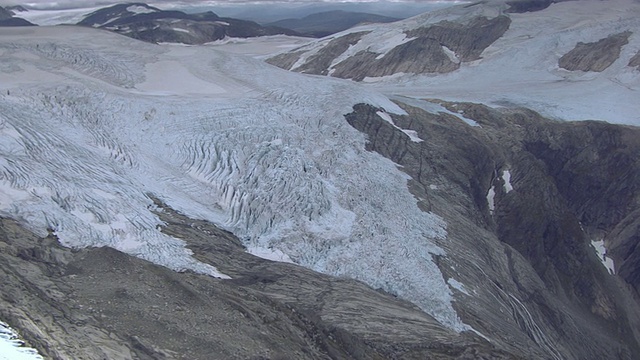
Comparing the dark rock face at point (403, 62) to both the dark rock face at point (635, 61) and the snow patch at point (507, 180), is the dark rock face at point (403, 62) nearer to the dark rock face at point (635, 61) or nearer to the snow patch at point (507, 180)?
the dark rock face at point (635, 61)

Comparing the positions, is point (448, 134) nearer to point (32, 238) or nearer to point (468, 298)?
point (468, 298)

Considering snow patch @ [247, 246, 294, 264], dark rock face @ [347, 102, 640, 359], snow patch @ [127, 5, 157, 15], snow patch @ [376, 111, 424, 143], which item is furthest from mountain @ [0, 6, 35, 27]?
snow patch @ [247, 246, 294, 264]

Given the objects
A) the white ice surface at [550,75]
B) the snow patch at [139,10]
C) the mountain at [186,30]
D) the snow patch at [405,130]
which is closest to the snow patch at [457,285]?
the snow patch at [405,130]

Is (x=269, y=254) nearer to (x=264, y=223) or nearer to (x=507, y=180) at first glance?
(x=264, y=223)

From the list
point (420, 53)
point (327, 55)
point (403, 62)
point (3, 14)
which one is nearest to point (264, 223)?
point (403, 62)

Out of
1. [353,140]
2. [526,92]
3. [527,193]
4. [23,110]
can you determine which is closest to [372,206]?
[353,140]

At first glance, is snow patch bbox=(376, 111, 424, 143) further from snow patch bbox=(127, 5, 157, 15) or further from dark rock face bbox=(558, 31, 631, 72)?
snow patch bbox=(127, 5, 157, 15)

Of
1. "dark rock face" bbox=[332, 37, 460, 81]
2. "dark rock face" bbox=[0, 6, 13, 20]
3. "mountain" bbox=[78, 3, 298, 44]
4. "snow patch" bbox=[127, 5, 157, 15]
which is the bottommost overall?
"dark rock face" bbox=[332, 37, 460, 81]

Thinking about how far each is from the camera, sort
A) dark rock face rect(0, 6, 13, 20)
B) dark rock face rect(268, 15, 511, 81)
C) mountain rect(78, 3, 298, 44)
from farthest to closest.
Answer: dark rock face rect(0, 6, 13, 20) < mountain rect(78, 3, 298, 44) < dark rock face rect(268, 15, 511, 81)
